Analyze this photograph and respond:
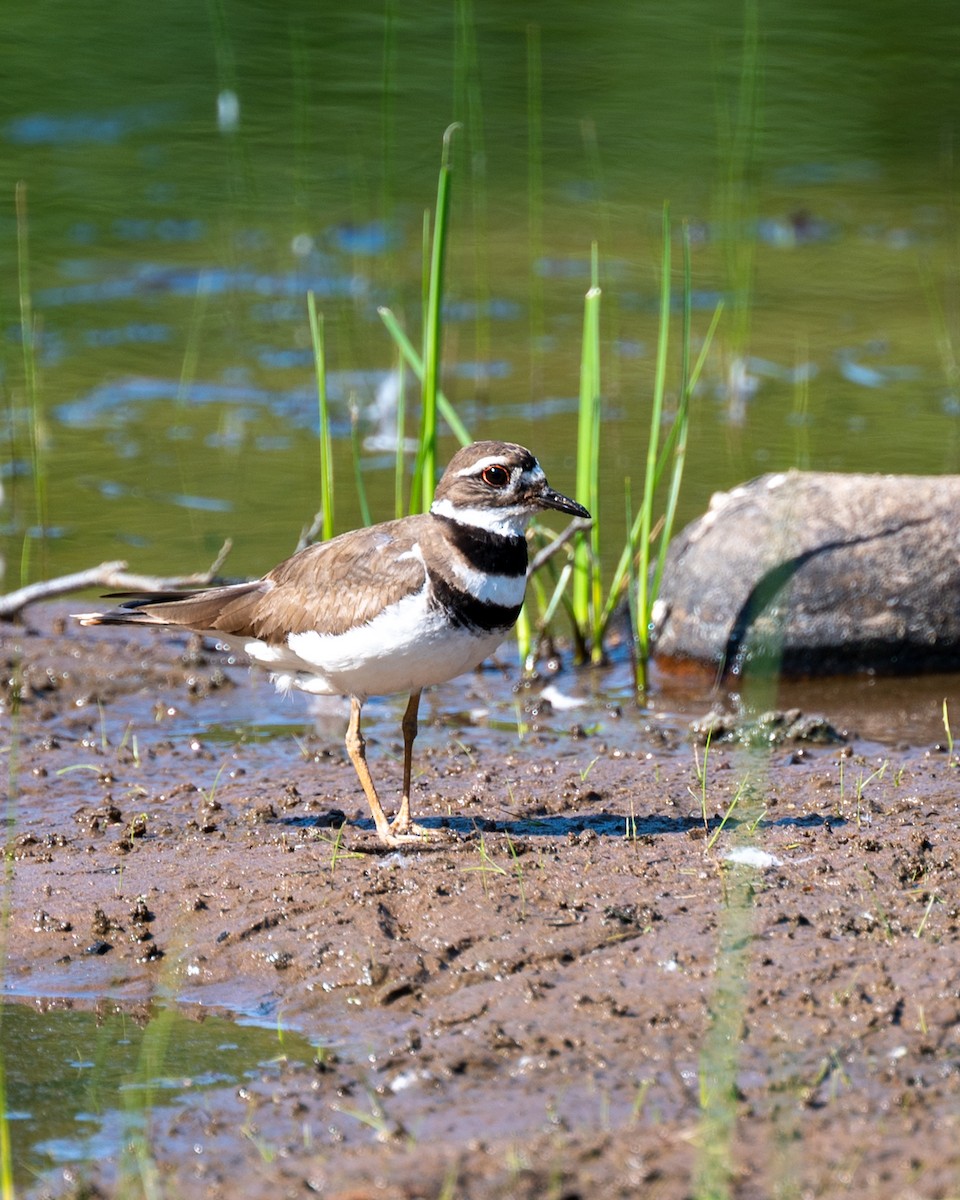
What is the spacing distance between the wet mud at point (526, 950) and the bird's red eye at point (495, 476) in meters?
1.20

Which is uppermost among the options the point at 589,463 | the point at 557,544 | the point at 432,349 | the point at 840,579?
the point at 432,349

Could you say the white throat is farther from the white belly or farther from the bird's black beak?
the white belly

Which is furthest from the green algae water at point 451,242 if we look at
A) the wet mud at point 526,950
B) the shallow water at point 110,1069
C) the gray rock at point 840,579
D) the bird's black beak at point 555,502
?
the shallow water at point 110,1069

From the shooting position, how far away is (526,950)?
15.5ft

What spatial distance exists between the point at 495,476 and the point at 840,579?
2.48 meters

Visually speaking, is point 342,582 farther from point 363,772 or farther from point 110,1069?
point 110,1069

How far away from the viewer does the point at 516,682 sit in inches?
307

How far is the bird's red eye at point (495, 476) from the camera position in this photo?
5594 mm

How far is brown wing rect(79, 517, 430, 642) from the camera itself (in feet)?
17.9

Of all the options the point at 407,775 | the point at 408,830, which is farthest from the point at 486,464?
the point at 408,830

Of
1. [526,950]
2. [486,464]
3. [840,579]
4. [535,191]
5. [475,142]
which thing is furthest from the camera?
[535,191]

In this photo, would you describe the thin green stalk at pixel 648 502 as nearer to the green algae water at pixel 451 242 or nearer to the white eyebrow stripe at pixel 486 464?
the green algae water at pixel 451 242

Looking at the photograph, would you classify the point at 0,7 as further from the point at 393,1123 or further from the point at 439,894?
the point at 393,1123

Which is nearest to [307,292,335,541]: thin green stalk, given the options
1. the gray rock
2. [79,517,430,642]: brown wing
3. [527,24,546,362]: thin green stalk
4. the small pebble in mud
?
[79,517,430,642]: brown wing
